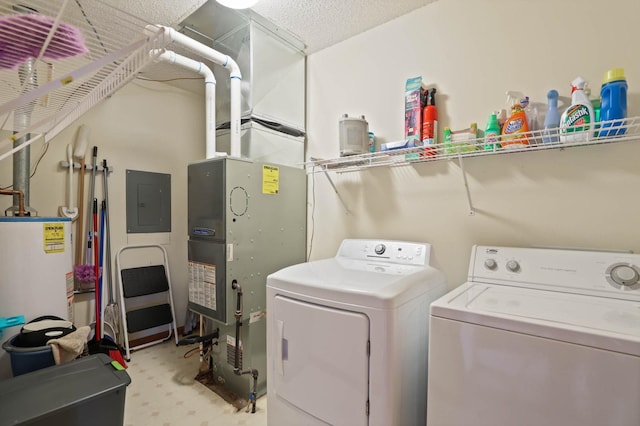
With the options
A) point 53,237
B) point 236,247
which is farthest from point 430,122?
point 53,237

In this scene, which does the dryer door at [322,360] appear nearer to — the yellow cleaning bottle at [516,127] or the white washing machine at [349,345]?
the white washing machine at [349,345]

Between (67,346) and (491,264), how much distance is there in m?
2.32

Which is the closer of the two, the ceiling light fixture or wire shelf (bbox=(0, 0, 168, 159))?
wire shelf (bbox=(0, 0, 168, 159))

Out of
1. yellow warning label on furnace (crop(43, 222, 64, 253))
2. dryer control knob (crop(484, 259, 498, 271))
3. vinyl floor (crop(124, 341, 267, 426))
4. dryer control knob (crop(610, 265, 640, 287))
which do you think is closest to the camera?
dryer control knob (crop(610, 265, 640, 287))

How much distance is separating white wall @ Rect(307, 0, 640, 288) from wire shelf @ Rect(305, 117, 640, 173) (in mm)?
75

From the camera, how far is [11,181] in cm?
228

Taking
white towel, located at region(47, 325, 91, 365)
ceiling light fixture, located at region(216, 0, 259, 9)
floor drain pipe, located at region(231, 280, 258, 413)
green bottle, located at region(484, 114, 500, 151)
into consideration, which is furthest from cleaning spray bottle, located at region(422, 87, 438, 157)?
white towel, located at region(47, 325, 91, 365)

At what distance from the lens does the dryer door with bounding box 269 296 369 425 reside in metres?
1.24

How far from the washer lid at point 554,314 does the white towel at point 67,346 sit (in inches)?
76.2

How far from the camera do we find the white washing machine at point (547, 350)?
854 mm

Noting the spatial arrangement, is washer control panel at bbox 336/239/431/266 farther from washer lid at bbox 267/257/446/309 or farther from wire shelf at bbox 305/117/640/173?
wire shelf at bbox 305/117/640/173

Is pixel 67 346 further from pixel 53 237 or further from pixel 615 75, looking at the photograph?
pixel 615 75

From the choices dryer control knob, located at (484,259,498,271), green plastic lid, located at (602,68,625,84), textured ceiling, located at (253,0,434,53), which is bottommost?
dryer control knob, located at (484,259,498,271)

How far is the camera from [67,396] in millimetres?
1359
